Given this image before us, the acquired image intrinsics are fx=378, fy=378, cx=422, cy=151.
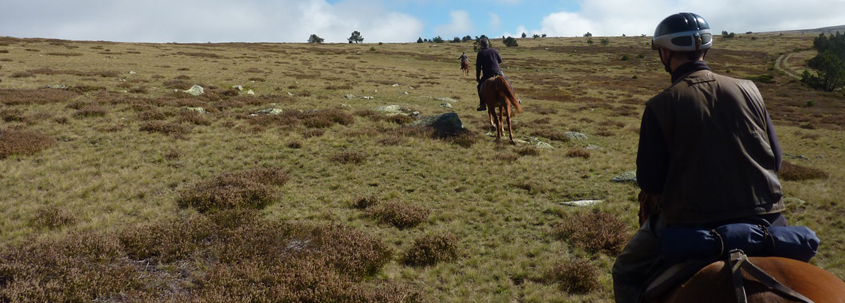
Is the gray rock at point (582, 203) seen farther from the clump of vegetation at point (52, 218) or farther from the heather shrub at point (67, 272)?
the clump of vegetation at point (52, 218)

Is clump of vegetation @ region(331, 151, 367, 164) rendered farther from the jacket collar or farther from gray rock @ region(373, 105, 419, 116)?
the jacket collar

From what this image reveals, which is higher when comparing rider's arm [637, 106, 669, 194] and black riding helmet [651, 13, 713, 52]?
black riding helmet [651, 13, 713, 52]

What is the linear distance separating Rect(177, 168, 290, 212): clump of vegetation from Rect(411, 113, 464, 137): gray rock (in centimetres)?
759

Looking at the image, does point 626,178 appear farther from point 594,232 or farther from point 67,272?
point 67,272

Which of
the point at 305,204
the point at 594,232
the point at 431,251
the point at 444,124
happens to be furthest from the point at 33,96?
the point at 594,232

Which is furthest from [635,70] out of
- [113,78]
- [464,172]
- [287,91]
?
[113,78]

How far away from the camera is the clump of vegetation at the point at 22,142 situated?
1052 cm

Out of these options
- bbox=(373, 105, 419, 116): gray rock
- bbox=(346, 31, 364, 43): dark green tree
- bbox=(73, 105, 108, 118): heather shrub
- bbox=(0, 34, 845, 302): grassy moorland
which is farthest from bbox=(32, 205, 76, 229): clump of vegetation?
bbox=(346, 31, 364, 43): dark green tree

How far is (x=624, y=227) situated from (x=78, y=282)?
359 inches

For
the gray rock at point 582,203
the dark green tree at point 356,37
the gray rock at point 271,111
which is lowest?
the gray rock at point 582,203

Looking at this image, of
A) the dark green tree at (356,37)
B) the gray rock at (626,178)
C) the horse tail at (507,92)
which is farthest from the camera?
the dark green tree at (356,37)

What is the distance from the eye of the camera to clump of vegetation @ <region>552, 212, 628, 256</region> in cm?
707

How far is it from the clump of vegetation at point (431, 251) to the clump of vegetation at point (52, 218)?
6.37m

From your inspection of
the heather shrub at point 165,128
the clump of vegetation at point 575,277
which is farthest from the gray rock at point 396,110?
the clump of vegetation at point 575,277
